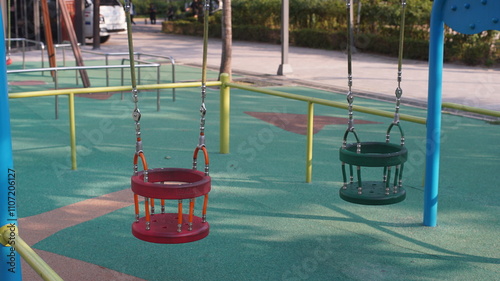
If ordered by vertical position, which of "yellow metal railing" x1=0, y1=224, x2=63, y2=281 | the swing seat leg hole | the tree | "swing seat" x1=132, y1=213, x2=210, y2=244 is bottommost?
"swing seat" x1=132, y1=213, x2=210, y2=244

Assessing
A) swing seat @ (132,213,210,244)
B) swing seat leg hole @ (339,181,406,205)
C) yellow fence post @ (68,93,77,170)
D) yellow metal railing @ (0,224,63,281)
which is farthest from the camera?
yellow fence post @ (68,93,77,170)

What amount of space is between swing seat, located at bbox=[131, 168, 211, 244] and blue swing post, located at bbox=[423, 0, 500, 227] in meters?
2.13

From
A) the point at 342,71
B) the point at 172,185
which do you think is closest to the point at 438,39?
the point at 172,185

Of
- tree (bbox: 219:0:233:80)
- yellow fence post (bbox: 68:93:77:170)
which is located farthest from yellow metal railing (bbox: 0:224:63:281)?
tree (bbox: 219:0:233:80)

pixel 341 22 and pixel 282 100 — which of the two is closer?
pixel 282 100

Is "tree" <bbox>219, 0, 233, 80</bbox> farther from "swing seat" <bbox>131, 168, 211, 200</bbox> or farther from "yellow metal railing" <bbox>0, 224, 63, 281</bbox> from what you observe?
"yellow metal railing" <bbox>0, 224, 63, 281</bbox>

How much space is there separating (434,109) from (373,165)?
1.12 m

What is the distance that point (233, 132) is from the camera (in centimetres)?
923

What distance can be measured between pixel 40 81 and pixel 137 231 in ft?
36.6

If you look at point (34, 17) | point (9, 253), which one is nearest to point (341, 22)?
point (34, 17)

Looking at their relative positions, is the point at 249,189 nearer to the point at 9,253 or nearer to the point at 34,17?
the point at 9,253

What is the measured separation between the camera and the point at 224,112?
7.75m

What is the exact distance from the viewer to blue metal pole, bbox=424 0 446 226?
5070 mm

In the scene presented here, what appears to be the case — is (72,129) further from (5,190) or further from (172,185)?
(5,190)
